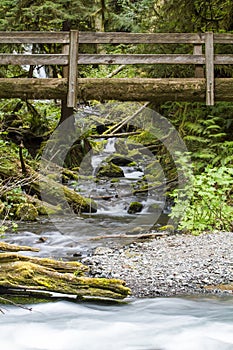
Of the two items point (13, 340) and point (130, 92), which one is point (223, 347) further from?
point (130, 92)

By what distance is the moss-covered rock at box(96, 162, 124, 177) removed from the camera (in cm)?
1437

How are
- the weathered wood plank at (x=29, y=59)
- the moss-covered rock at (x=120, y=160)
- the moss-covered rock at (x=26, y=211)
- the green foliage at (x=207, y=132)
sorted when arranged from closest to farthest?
the weathered wood plank at (x=29, y=59) → the moss-covered rock at (x=26, y=211) → the green foliage at (x=207, y=132) → the moss-covered rock at (x=120, y=160)

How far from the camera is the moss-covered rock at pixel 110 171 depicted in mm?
14368

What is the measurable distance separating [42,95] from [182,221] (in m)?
3.59

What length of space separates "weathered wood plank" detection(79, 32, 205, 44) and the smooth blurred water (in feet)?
14.5

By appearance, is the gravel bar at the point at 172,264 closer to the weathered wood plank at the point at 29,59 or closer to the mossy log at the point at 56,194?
the mossy log at the point at 56,194

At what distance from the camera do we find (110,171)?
1455cm

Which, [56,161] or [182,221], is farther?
[56,161]

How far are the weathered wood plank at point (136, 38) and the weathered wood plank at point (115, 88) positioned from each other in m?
0.63

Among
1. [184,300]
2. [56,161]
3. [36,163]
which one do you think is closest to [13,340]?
[184,300]

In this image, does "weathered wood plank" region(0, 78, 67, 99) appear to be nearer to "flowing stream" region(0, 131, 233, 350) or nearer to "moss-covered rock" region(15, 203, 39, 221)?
"moss-covered rock" region(15, 203, 39, 221)

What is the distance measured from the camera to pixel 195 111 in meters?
11.3

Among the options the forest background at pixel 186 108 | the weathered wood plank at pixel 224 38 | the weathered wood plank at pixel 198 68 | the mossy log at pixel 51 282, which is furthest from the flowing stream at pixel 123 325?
the weathered wood plank at pixel 224 38

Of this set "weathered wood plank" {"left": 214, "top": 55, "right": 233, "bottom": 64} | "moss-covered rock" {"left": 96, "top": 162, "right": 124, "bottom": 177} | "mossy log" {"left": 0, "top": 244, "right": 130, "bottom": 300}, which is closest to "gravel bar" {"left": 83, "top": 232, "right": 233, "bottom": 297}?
"mossy log" {"left": 0, "top": 244, "right": 130, "bottom": 300}
